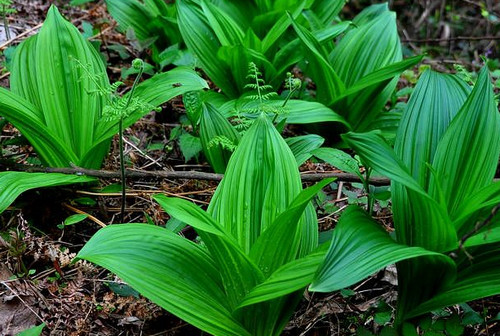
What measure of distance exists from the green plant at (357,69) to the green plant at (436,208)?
0.88 meters

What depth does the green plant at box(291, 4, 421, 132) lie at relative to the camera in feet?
9.57

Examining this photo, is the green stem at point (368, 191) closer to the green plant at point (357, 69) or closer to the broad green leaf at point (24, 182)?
the green plant at point (357, 69)

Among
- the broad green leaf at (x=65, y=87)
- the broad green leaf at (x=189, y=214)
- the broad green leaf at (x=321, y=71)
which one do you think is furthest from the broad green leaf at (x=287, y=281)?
the broad green leaf at (x=321, y=71)

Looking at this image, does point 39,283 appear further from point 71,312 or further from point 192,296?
point 192,296

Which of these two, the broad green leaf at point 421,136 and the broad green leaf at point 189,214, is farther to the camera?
the broad green leaf at point 421,136

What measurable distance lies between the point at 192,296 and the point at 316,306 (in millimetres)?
591

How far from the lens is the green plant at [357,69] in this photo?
2916mm

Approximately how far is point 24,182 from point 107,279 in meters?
0.52

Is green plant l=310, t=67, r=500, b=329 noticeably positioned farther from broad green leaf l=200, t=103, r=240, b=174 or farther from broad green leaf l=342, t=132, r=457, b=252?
broad green leaf l=200, t=103, r=240, b=174

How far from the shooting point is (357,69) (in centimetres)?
317

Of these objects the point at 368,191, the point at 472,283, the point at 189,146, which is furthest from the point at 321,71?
the point at 472,283

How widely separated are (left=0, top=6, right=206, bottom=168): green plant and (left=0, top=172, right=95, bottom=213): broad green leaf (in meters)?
0.16

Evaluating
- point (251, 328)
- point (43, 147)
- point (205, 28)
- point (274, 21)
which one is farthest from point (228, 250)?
point (274, 21)

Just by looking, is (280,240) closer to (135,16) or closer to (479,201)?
(479,201)
